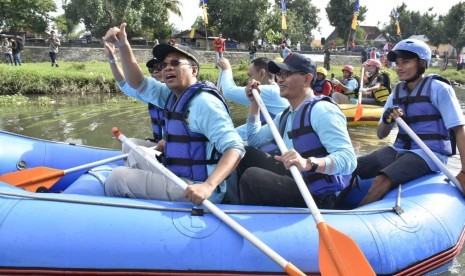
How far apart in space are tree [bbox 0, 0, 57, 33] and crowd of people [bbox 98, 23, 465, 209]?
23.6 m

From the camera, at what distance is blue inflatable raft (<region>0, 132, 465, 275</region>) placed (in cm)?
228

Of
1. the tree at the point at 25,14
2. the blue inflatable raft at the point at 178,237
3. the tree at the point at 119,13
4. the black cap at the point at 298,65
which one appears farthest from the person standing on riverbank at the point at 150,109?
the tree at the point at 25,14

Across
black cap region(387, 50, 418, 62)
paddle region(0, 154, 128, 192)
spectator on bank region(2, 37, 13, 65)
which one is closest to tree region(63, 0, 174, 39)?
spectator on bank region(2, 37, 13, 65)

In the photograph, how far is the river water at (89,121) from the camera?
25.4ft

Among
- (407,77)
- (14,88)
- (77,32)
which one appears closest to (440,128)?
(407,77)

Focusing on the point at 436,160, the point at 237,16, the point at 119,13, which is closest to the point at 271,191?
the point at 436,160

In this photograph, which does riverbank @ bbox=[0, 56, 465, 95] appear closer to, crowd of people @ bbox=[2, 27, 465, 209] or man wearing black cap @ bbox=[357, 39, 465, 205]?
crowd of people @ bbox=[2, 27, 465, 209]

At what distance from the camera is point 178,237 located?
7.79 feet

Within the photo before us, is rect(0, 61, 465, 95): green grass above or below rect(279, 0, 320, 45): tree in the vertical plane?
below

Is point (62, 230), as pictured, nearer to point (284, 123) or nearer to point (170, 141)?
point (170, 141)

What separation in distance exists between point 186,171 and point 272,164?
73 centimetres

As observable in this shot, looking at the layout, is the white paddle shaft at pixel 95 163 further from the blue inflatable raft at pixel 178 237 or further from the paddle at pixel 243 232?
the paddle at pixel 243 232

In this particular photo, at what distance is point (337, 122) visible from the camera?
2605mm

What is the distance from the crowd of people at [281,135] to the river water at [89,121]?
3.17m
